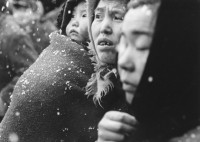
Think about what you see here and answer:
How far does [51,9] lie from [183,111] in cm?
305

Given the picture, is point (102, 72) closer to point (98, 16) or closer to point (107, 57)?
point (107, 57)

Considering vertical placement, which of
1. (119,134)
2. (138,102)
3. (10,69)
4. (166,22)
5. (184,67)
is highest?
(166,22)

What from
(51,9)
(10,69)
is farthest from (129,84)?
(51,9)

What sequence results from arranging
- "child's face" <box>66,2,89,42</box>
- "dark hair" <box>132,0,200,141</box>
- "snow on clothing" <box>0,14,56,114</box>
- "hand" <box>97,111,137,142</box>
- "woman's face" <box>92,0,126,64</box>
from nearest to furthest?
"dark hair" <box>132,0,200,141</box>, "hand" <box>97,111,137,142</box>, "woman's face" <box>92,0,126,64</box>, "child's face" <box>66,2,89,42</box>, "snow on clothing" <box>0,14,56,114</box>

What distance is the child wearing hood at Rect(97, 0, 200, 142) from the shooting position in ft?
3.56

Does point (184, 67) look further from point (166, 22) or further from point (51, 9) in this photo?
point (51, 9)

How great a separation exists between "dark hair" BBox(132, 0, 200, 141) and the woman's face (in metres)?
0.78

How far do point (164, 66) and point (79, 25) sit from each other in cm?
144

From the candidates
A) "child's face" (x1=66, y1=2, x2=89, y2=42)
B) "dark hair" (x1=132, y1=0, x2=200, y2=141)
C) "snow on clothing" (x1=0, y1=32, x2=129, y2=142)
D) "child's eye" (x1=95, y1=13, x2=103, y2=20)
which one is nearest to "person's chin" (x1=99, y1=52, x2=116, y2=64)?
"child's eye" (x1=95, y1=13, x2=103, y2=20)

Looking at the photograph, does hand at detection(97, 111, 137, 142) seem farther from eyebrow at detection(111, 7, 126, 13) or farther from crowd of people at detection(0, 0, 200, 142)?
eyebrow at detection(111, 7, 126, 13)

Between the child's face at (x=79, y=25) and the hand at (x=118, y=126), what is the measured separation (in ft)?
3.95

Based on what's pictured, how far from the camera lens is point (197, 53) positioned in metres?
1.09

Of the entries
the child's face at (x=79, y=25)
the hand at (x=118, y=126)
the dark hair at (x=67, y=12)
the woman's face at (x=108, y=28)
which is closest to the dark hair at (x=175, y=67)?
the hand at (x=118, y=126)

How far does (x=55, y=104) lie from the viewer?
2.19m
